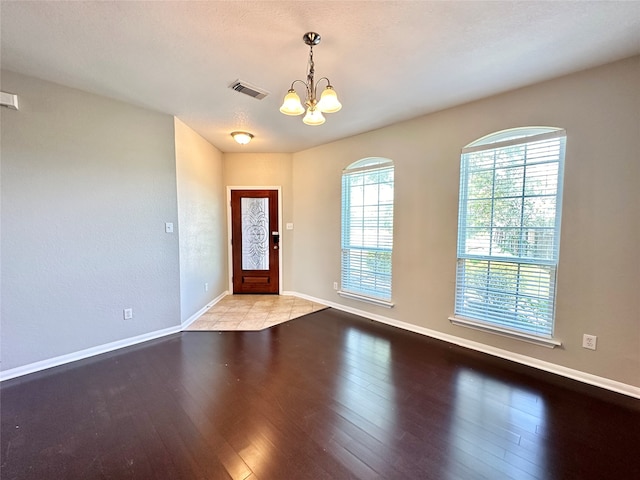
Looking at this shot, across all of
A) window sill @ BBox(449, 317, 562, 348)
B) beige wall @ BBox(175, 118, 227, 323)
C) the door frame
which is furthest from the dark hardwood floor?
the door frame

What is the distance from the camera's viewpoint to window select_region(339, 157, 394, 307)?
3.69 meters

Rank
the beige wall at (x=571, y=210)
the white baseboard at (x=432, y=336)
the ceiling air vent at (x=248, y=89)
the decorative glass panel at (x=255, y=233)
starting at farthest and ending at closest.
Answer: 1. the decorative glass panel at (x=255, y=233)
2. the ceiling air vent at (x=248, y=89)
3. the white baseboard at (x=432, y=336)
4. the beige wall at (x=571, y=210)

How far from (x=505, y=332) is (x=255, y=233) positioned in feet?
13.4

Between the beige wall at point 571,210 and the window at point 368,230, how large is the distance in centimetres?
17

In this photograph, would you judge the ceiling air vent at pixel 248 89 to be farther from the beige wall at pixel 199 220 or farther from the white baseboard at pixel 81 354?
the white baseboard at pixel 81 354

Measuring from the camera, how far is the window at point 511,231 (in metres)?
2.46

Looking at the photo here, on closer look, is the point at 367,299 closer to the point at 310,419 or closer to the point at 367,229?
the point at 367,229

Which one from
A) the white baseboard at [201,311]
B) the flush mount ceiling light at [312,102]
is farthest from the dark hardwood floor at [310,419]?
the flush mount ceiling light at [312,102]

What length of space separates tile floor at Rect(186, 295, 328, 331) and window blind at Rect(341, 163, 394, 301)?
0.88 meters

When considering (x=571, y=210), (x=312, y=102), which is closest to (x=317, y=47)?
(x=312, y=102)

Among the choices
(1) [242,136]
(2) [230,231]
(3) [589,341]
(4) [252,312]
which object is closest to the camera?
(3) [589,341]

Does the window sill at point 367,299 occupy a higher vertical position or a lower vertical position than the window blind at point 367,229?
lower

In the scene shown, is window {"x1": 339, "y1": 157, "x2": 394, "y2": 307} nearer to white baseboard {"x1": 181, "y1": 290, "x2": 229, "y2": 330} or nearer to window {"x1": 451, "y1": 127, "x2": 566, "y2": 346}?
window {"x1": 451, "y1": 127, "x2": 566, "y2": 346}

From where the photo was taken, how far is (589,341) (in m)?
2.30
